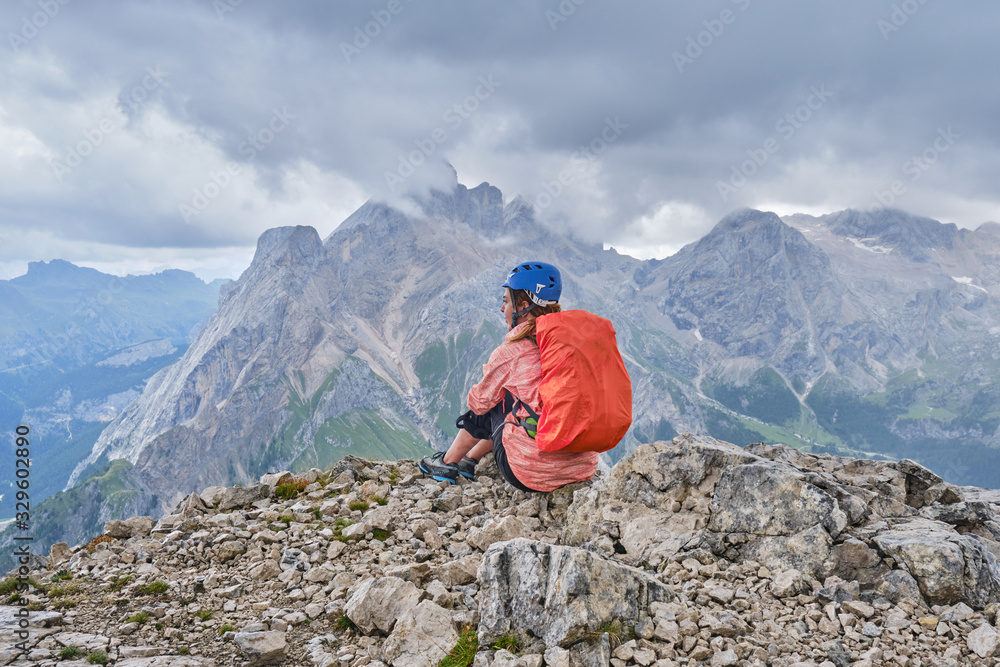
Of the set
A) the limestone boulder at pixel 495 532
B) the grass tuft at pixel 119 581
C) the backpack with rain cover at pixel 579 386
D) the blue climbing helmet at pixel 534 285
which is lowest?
the grass tuft at pixel 119 581

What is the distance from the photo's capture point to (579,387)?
29.5 ft

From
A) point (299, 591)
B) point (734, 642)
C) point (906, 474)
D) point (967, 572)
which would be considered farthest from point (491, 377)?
point (906, 474)

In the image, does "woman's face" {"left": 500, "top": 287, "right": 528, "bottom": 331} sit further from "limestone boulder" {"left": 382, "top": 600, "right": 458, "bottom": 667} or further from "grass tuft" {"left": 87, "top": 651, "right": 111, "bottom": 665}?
"grass tuft" {"left": 87, "top": 651, "right": 111, "bottom": 665}

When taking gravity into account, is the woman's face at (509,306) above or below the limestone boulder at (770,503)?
above

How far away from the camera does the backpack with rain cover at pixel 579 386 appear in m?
9.03

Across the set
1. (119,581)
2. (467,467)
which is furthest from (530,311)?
(119,581)

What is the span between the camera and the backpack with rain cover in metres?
9.03

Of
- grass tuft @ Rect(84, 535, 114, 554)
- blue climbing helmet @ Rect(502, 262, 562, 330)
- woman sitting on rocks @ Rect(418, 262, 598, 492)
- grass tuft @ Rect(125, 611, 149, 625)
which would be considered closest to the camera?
grass tuft @ Rect(125, 611, 149, 625)

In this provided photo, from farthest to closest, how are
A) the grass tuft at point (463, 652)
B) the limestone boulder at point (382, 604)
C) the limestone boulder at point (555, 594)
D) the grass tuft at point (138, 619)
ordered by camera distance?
the grass tuft at point (138, 619) < the limestone boulder at point (382, 604) < the limestone boulder at point (555, 594) < the grass tuft at point (463, 652)

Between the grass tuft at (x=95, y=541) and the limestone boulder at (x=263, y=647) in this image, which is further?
the grass tuft at (x=95, y=541)

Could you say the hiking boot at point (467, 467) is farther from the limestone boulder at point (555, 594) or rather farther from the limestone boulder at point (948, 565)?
the limestone boulder at point (948, 565)

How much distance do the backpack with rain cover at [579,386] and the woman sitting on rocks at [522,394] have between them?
24.5 inches

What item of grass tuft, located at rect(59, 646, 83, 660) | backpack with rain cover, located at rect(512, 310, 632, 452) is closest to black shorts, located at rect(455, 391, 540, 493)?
backpack with rain cover, located at rect(512, 310, 632, 452)

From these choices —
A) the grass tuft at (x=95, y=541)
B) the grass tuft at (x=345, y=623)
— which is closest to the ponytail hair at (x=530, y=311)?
the grass tuft at (x=345, y=623)
